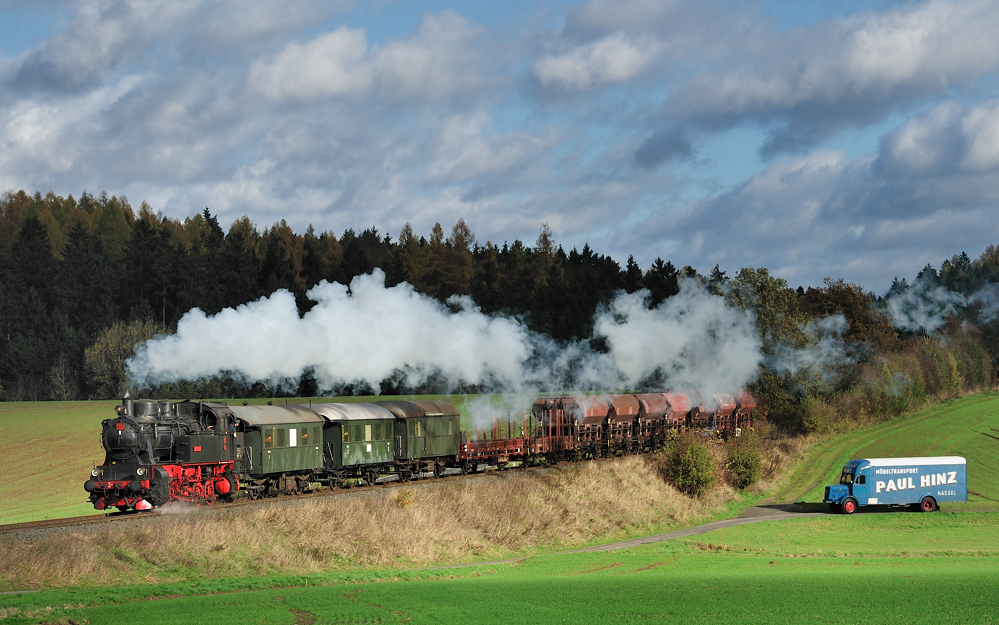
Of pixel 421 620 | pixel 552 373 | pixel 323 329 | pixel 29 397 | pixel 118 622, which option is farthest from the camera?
pixel 29 397

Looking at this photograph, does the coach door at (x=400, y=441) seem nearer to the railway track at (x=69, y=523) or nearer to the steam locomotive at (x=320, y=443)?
the steam locomotive at (x=320, y=443)

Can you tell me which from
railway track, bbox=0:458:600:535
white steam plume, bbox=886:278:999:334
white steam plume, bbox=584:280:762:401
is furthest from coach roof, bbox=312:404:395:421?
white steam plume, bbox=886:278:999:334

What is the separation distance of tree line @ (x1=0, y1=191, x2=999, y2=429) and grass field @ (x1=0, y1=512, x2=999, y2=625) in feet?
126

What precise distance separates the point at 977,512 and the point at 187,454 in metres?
44.6

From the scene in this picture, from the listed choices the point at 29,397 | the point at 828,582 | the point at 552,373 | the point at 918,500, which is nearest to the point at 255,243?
the point at 29,397

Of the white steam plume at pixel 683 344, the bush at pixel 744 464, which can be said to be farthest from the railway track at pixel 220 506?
the white steam plume at pixel 683 344

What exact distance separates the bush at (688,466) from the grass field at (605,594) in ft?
42.6

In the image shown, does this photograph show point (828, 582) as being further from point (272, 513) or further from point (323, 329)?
point (323, 329)

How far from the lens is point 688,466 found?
51.8m

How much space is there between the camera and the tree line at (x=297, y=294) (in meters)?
75.2

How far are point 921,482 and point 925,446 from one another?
20.0m

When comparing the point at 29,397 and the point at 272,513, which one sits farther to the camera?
the point at 29,397

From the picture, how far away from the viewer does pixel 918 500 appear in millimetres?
51719

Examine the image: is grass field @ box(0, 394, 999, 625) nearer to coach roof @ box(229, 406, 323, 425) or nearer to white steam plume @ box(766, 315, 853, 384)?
coach roof @ box(229, 406, 323, 425)
